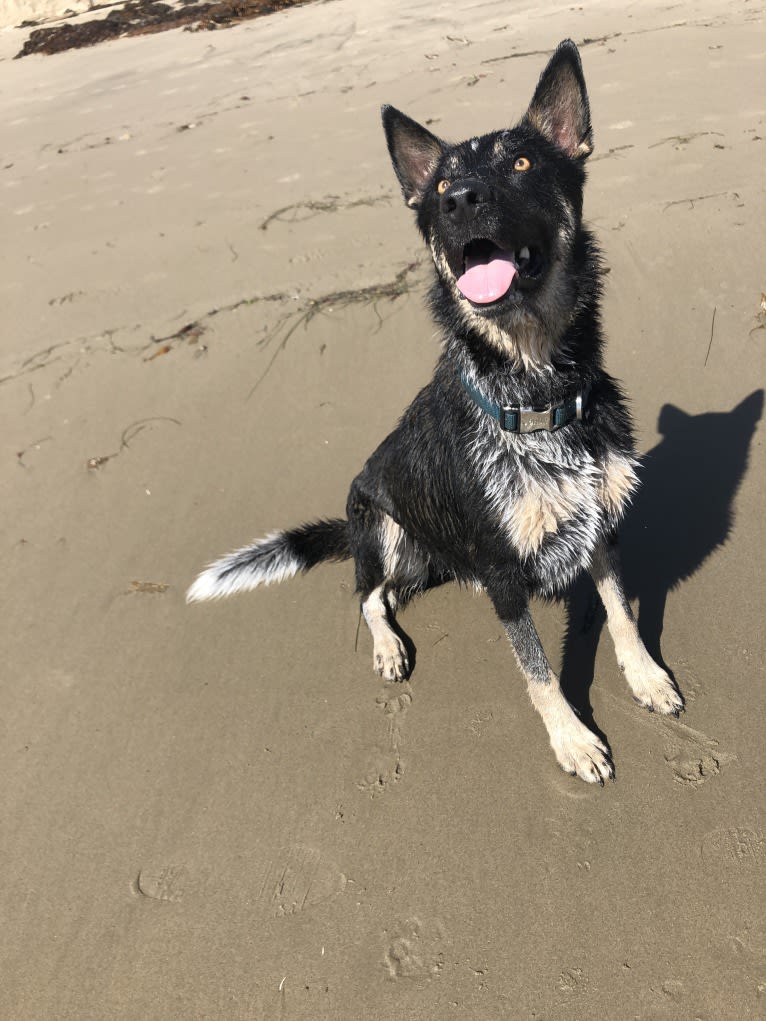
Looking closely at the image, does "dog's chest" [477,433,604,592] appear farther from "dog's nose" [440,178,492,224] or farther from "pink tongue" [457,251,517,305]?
"dog's nose" [440,178,492,224]

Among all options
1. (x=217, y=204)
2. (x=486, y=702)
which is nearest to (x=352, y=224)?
(x=217, y=204)

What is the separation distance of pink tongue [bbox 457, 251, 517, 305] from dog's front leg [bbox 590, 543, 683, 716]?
116 cm

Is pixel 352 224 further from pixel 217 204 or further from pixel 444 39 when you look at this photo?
pixel 444 39

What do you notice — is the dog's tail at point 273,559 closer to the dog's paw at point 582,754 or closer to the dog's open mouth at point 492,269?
the dog's paw at point 582,754

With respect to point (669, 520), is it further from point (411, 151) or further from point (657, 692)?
point (411, 151)

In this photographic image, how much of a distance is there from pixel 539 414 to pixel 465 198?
807 millimetres

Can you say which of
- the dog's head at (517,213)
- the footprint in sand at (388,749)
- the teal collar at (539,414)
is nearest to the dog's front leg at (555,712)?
the footprint in sand at (388,749)

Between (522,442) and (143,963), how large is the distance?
2.38 m

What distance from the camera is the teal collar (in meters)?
Answer: 2.64

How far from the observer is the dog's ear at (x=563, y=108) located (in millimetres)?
2684

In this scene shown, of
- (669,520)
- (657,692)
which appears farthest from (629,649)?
(669,520)

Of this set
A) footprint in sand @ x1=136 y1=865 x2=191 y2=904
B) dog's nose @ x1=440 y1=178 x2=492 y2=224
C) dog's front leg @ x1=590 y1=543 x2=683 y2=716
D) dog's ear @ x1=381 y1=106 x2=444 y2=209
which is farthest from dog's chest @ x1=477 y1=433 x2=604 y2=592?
footprint in sand @ x1=136 y1=865 x2=191 y2=904

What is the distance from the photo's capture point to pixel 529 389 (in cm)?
267

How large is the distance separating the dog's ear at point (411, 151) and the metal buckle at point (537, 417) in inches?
42.6
